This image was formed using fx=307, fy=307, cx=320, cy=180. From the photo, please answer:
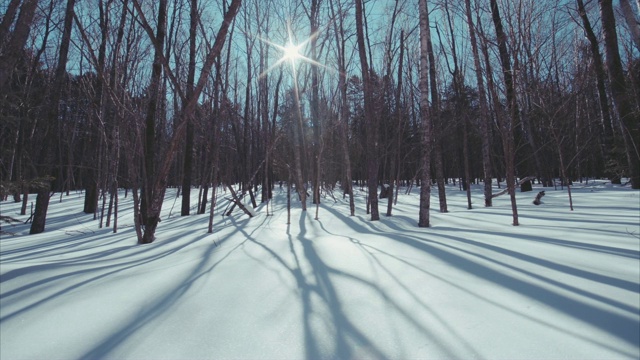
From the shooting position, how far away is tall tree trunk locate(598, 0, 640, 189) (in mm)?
9312

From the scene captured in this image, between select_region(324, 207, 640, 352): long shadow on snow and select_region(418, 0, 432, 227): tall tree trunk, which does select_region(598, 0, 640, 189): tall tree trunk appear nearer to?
select_region(418, 0, 432, 227): tall tree trunk

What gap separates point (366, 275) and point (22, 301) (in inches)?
95.9

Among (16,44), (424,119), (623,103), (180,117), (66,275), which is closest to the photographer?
(66,275)

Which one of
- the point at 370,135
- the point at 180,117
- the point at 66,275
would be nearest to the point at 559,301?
the point at 66,275

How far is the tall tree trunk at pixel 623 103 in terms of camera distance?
9.31 m

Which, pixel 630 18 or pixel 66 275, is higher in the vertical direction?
pixel 630 18

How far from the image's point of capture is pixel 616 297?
1.91 metres

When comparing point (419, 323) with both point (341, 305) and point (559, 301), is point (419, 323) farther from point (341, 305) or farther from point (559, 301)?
point (559, 301)

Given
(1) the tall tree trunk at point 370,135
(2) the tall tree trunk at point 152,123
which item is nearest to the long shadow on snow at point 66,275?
(2) the tall tree trunk at point 152,123

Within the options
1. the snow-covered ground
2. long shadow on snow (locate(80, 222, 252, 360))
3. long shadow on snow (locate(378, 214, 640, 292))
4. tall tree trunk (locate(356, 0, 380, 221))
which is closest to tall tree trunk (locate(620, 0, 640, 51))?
tall tree trunk (locate(356, 0, 380, 221))

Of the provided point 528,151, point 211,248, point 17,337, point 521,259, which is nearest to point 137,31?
point 211,248

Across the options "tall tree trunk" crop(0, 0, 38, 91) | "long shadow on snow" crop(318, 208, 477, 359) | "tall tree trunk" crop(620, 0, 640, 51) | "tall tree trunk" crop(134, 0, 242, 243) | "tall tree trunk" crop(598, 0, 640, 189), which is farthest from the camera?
"tall tree trunk" crop(598, 0, 640, 189)

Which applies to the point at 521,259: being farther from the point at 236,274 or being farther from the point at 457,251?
the point at 236,274

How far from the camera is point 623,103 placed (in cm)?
991
